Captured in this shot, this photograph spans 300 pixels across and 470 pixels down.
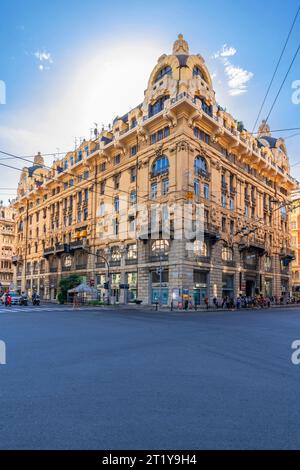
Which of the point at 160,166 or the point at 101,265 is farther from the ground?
the point at 160,166

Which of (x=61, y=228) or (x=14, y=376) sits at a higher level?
(x=61, y=228)

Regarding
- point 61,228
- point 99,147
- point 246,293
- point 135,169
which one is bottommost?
point 246,293

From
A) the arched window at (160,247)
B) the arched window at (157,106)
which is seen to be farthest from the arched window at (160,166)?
the arched window at (160,247)

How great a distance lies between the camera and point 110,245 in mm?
45719

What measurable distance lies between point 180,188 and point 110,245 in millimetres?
14213

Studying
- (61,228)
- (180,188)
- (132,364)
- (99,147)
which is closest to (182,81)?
(180,188)

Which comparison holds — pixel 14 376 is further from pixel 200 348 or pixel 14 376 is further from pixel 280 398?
pixel 200 348

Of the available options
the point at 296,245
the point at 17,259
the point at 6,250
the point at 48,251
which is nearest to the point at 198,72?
the point at 48,251

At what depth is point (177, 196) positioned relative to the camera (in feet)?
118

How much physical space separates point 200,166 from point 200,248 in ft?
29.9

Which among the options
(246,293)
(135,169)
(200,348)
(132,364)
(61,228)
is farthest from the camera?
(61,228)

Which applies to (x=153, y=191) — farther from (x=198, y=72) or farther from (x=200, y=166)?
(x=198, y=72)

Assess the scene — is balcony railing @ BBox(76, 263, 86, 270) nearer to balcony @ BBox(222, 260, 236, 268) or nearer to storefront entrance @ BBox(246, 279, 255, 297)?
balcony @ BBox(222, 260, 236, 268)

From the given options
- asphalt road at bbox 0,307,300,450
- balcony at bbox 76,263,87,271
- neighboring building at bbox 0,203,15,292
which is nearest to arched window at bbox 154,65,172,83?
balcony at bbox 76,263,87,271
